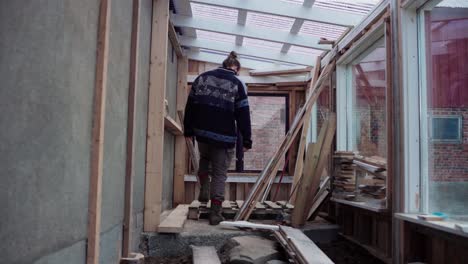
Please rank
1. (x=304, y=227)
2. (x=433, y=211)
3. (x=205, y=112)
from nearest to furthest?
(x=433, y=211), (x=205, y=112), (x=304, y=227)

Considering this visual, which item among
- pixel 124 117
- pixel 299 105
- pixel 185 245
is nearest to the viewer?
pixel 124 117

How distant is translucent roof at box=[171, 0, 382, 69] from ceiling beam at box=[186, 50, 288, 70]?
0.06 metres

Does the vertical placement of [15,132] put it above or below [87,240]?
above

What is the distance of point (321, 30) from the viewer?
6281 mm

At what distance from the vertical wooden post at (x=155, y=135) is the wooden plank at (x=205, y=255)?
1.66 feet

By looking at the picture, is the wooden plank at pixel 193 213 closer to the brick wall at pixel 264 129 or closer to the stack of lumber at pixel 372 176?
the stack of lumber at pixel 372 176

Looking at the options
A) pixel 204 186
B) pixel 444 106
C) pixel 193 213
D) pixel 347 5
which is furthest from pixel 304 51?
pixel 444 106

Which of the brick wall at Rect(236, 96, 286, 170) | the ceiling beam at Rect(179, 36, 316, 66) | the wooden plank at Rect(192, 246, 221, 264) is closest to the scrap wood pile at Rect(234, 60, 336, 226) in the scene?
the wooden plank at Rect(192, 246, 221, 264)

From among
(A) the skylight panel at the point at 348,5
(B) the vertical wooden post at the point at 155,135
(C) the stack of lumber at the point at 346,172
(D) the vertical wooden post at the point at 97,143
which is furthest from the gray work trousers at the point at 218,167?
(D) the vertical wooden post at the point at 97,143

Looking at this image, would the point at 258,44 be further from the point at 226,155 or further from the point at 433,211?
the point at 433,211

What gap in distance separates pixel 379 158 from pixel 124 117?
2.86 m

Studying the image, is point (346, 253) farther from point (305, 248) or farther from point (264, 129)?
point (264, 129)

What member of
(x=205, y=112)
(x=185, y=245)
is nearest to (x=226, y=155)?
(x=205, y=112)

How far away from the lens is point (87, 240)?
2.36 metres
